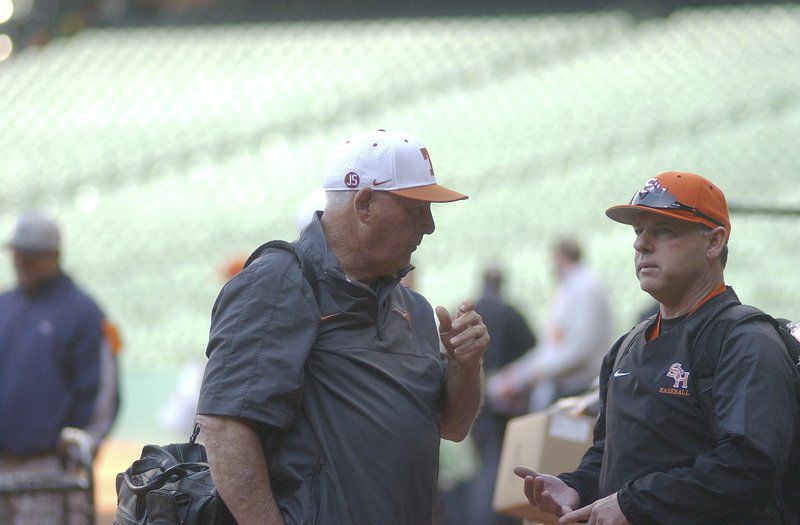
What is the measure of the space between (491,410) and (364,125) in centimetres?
729

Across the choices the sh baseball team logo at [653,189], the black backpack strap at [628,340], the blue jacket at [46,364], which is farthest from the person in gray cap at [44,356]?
the sh baseball team logo at [653,189]

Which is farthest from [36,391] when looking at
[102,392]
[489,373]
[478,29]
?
[478,29]

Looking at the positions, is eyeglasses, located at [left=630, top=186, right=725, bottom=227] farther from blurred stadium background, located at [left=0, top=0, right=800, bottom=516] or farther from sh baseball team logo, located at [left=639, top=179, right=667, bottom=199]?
blurred stadium background, located at [left=0, top=0, right=800, bottom=516]

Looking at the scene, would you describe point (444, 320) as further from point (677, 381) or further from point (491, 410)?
point (491, 410)

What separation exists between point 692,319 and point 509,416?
503 cm

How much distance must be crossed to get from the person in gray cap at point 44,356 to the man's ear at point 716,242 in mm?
3285

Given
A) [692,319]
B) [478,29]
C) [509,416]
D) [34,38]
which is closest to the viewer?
[692,319]

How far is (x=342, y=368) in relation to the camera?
9.40 feet

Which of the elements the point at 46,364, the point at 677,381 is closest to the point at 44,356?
the point at 46,364

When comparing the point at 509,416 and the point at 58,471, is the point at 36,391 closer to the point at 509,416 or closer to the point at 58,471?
the point at 58,471

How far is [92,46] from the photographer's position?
15.6 m

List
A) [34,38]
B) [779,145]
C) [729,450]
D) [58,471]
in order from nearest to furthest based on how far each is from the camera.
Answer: [729,450] → [58,471] → [34,38] → [779,145]

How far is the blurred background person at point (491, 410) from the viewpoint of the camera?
7391 millimetres

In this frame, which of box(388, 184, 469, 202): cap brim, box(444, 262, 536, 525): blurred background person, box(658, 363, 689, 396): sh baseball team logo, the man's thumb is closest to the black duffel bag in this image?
the man's thumb
